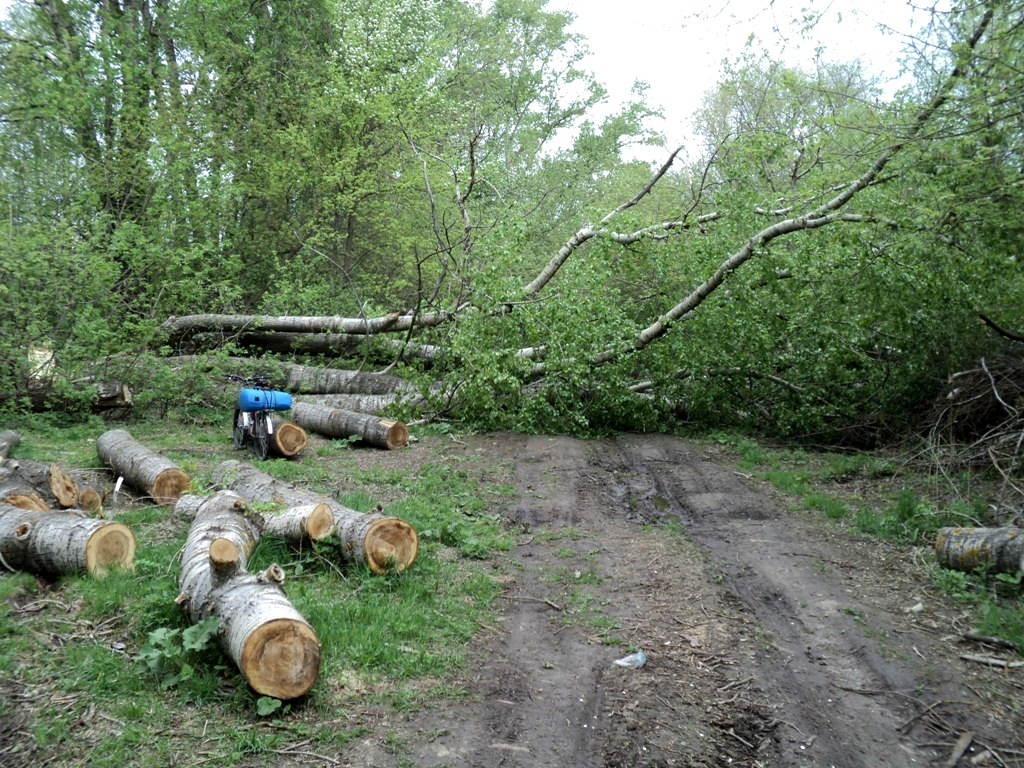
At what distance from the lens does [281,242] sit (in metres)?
19.1

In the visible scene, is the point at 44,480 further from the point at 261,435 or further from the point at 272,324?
the point at 272,324

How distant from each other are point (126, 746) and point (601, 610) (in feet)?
10.0

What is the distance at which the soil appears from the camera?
3721 mm

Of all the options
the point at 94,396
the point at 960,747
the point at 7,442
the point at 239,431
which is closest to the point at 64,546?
the point at 7,442

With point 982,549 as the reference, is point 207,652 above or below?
below

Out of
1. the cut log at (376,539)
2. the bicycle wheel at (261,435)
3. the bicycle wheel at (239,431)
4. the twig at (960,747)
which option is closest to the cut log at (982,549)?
the twig at (960,747)

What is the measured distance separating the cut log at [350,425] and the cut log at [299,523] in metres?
4.83

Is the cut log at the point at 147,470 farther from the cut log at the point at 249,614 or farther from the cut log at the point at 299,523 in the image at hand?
the cut log at the point at 249,614

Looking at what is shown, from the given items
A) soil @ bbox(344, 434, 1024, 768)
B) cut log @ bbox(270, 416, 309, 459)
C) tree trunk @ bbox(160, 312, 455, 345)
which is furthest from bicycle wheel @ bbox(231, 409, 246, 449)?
soil @ bbox(344, 434, 1024, 768)

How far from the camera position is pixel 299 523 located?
5.87 m

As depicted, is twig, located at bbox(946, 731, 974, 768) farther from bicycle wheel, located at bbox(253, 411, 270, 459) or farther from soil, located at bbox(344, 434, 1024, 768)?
bicycle wheel, located at bbox(253, 411, 270, 459)

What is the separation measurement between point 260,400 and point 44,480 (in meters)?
3.09

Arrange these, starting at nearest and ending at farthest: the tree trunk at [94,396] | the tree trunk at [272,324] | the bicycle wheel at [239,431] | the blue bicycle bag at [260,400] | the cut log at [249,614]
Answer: the cut log at [249,614], the blue bicycle bag at [260,400], the bicycle wheel at [239,431], the tree trunk at [94,396], the tree trunk at [272,324]

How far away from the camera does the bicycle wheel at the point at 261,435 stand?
989 cm
